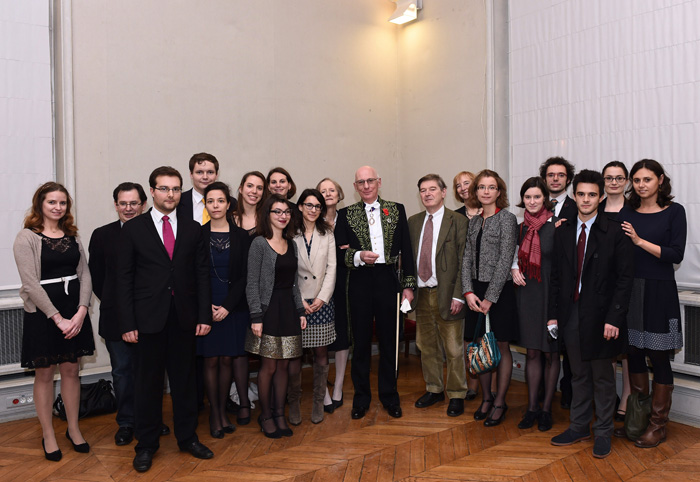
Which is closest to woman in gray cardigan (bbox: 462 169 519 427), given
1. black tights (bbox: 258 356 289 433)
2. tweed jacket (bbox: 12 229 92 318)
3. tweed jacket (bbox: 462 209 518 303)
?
tweed jacket (bbox: 462 209 518 303)

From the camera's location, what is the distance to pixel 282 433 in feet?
12.3

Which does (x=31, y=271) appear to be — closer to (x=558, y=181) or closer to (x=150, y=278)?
(x=150, y=278)

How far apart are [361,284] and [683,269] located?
7.76 feet

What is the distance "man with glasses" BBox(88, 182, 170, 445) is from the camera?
12.1 feet

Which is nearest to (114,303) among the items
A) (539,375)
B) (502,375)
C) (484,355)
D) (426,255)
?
(426,255)

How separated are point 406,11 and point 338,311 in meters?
3.79

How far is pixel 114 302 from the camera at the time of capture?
12.0 ft

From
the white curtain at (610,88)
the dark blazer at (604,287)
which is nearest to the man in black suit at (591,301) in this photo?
the dark blazer at (604,287)

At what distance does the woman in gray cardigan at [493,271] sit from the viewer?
3.83m

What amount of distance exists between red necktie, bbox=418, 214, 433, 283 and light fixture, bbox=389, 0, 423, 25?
3.16 m

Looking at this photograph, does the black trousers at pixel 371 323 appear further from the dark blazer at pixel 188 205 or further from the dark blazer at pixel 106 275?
the dark blazer at pixel 106 275

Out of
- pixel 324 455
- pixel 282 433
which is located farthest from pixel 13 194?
pixel 324 455

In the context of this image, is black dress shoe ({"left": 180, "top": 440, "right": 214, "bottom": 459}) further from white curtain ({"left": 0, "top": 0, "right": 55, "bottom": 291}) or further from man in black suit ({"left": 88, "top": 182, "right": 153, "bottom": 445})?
white curtain ({"left": 0, "top": 0, "right": 55, "bottom": 291})

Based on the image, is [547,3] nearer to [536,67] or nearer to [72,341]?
[536,67]
